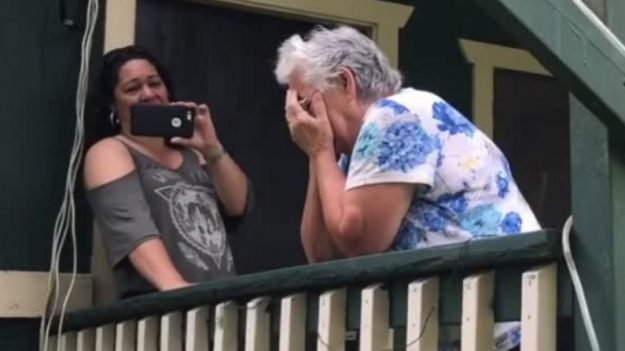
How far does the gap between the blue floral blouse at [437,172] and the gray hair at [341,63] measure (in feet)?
0.45

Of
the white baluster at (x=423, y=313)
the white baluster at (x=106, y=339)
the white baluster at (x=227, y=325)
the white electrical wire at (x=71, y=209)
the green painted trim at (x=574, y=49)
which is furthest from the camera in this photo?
the white electrical wire at (x=71, y=209)

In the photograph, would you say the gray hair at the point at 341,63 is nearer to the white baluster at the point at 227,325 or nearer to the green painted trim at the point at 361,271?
the green painted trim at the point at 361,271

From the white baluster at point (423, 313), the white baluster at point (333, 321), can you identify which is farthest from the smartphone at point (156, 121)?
the white baluster at point (423, 313)

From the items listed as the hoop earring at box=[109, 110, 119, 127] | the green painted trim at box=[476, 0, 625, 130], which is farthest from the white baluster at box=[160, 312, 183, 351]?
the green painted trim at box=[476, 0, 625, 130]

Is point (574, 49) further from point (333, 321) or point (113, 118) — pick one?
point (113, 118)

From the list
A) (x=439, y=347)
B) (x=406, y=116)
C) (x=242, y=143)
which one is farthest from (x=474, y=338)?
(x=242, y=143)

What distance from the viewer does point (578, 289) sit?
7.07 ft

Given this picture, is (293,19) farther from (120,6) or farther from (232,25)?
(120,6)

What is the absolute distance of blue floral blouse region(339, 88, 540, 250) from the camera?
2.68 meters

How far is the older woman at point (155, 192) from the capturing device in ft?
12.2

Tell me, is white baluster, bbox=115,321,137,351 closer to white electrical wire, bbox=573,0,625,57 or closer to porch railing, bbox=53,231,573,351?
porch railing, bbox=53,231,573,351

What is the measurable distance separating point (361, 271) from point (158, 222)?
1309 mm

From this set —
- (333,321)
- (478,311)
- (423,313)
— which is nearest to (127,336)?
(333,321)

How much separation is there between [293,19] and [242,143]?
51 cm
